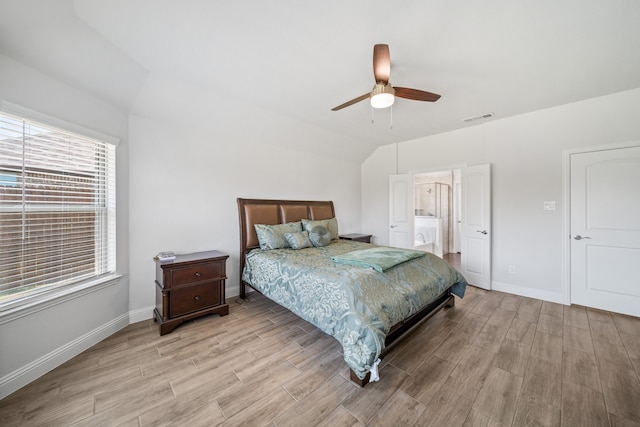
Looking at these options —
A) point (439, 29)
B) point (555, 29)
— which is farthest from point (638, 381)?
point (439, 29)

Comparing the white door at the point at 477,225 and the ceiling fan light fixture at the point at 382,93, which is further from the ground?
the ceiling fan light fixture at the point at 382,93

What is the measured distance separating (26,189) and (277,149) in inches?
116

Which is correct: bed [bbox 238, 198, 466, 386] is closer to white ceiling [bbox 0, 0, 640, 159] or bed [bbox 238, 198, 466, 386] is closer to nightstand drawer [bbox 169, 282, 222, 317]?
nightstand drawer [bbox 169, 282, 222, 317]

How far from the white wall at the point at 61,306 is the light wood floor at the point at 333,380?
13cm

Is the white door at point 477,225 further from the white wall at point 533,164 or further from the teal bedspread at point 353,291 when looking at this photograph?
the teal bedspread at point 353,291

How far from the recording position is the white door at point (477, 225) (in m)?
3.84

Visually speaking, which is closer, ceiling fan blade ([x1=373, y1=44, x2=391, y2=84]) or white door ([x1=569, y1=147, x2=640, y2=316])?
ceiling fan blade ([x1=373, y1=44, x2=391, y2=84])

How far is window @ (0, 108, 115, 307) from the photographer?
1.73 metres

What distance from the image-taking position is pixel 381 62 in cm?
185

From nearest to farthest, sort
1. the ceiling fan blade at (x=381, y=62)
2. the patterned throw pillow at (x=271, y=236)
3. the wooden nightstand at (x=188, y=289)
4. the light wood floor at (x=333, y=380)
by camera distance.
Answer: the light wood floor at (x=333, y=380)
the ceiling fan blade at (x=381, y=62)
the wooden nightstand at (x=188, y=289)
the patterned throw pillow at (x=271, y=236)

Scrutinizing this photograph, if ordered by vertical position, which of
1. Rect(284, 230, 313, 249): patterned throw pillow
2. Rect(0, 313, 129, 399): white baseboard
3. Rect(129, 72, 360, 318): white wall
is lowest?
Rect(0, 313, 129, 399): white baseboard

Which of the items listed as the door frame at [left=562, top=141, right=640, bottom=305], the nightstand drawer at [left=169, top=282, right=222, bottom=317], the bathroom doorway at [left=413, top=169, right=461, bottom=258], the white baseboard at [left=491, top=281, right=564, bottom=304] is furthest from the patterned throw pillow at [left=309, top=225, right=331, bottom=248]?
the bathroom doorway at [left=413, top=169, right=461, bottom=258]

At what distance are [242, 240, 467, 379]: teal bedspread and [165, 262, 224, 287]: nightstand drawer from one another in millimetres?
498

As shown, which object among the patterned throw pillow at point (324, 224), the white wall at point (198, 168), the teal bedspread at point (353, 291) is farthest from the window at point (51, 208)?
the patterned throw pillow at point (324, 224)
